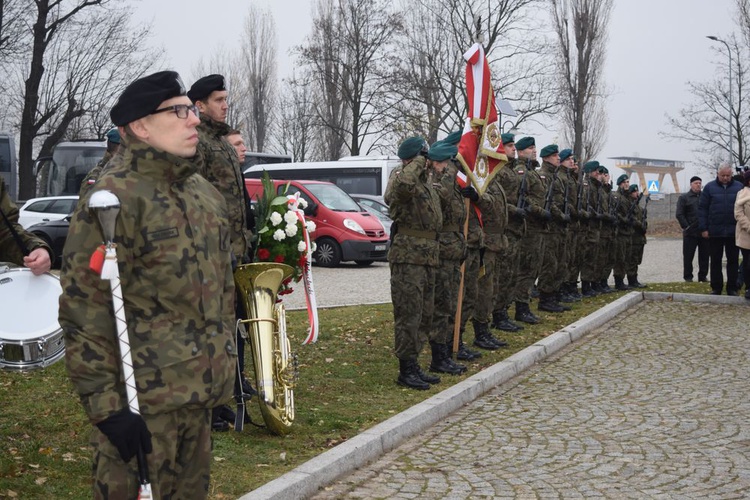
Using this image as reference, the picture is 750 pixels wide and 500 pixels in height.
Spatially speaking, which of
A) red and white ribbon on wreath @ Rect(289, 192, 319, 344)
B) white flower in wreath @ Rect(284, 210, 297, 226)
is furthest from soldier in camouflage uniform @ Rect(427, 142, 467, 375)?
white flower in wreath @ Rect(284, 210, 297, 226)

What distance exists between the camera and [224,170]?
6195 millimetres

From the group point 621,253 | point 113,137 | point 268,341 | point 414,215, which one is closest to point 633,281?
point 621,253

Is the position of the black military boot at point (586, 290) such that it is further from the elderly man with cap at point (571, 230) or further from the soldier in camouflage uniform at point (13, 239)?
the soldier in camouflage uniform at point (13, 239)

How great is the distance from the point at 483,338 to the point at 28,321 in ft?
21.9

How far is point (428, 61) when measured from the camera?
39.1 metres

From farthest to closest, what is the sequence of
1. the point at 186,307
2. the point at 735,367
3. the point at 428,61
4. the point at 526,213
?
the point at 428,61
the point at 526,213
the point at 735,367
the point at 186,307

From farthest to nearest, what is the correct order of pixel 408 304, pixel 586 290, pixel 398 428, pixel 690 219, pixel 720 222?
pixel 690 219
pixel 586 290
pixel 720 222
pixel 408 304
pixel 398 428

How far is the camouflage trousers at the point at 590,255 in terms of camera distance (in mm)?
15617

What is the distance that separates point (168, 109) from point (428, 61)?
3674 cm

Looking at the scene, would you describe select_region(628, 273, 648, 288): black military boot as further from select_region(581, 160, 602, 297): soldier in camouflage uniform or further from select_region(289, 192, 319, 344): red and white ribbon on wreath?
select_region(289, 192, 319, 344): red and white ribbon on wreath

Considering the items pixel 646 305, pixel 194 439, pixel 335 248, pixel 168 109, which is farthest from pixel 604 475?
pixel 335 248

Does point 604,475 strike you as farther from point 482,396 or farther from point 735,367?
point 735,367

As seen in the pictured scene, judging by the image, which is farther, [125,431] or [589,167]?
[589,167]

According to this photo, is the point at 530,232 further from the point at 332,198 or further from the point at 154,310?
the point at 332,198
